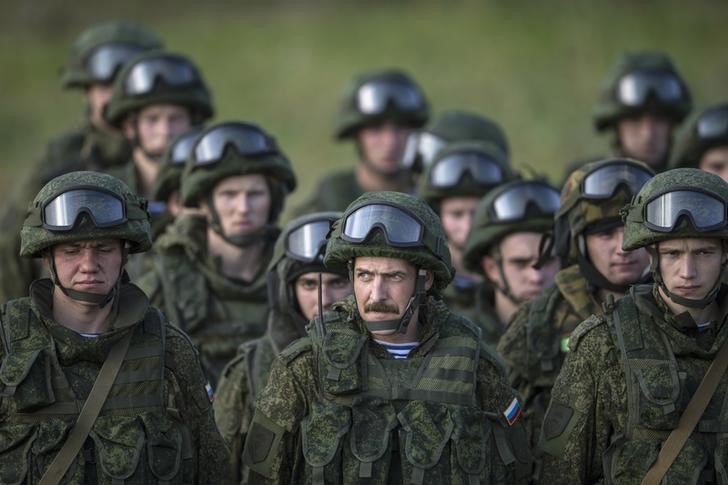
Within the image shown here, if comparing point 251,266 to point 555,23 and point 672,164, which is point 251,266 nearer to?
point 672,164

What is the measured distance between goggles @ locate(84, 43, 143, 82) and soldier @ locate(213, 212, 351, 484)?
17.8ft

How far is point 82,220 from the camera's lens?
812 cm

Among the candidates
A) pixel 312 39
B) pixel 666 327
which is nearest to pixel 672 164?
pixel 666 327

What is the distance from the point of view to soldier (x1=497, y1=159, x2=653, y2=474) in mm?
9789

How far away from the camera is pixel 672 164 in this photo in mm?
→ 13297

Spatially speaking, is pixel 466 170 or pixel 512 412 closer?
pixel 512 412

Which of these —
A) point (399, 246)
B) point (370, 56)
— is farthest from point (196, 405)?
point (370, 56)

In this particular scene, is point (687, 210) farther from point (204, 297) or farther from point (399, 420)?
point (204, 297)

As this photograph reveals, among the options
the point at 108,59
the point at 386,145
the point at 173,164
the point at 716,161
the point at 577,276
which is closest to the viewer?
the point at 577,276

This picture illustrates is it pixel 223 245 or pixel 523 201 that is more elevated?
pixel 523 201

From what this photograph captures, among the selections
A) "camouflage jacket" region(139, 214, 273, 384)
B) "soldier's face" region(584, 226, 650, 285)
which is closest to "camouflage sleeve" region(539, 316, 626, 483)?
"soldier's face" region(584, 226, 650, 285)

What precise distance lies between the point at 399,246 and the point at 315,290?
1.92m

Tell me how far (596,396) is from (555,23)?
20.3m

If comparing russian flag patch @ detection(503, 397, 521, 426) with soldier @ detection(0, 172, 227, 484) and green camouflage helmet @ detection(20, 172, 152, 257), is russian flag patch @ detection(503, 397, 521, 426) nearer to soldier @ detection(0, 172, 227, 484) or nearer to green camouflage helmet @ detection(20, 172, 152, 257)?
soldier @ detection(0, 172, 227, 484)
